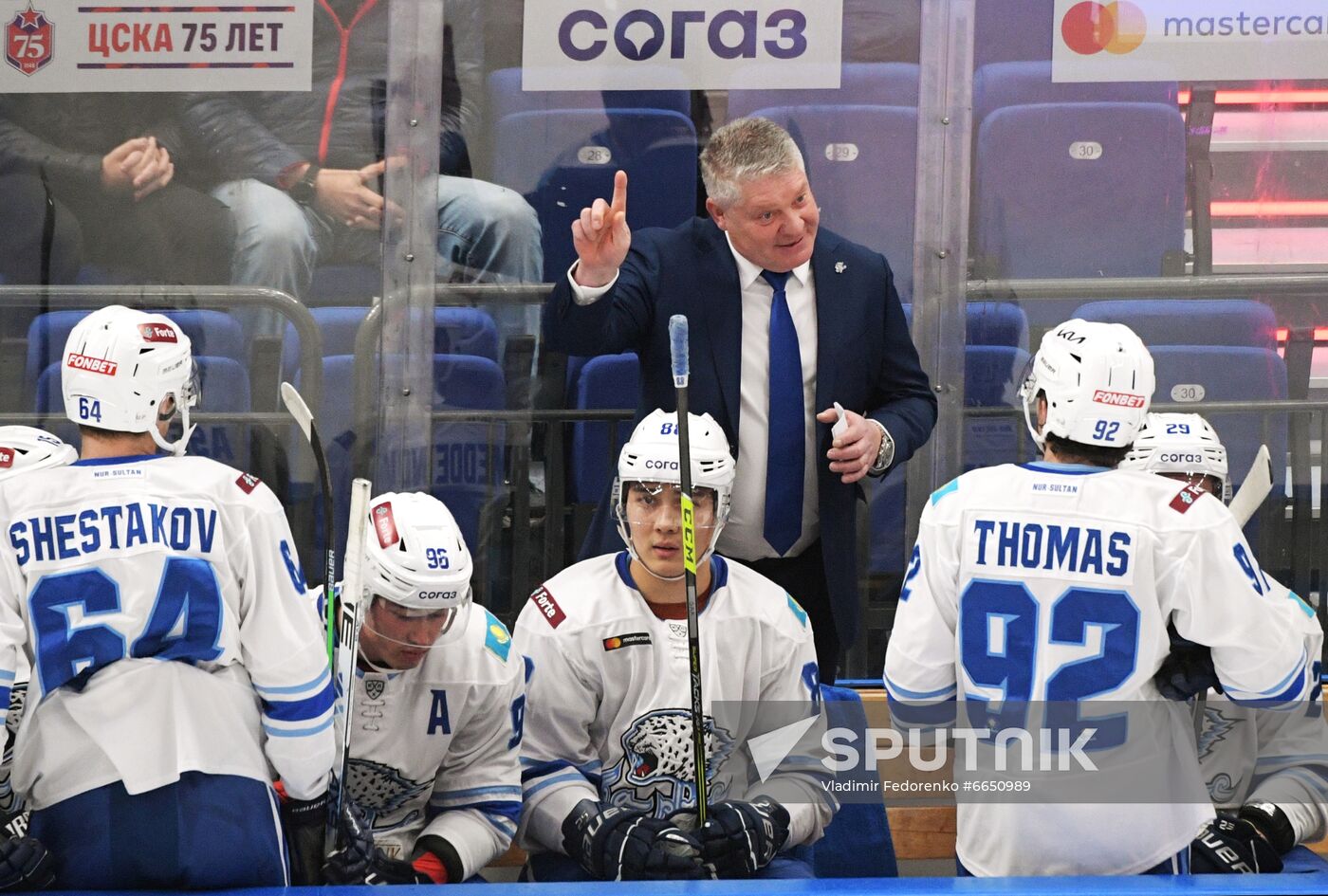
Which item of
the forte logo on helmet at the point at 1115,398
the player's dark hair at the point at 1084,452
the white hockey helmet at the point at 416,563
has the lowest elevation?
the white hockey helmet at the point at 416,563

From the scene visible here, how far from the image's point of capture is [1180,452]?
139 inches

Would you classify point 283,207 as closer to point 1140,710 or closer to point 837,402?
point 837,402

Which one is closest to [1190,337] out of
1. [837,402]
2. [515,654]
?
[837,402]

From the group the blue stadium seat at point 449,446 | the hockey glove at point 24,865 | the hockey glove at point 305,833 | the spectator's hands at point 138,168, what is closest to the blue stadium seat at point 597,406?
the blue stadium seat at point 449,446

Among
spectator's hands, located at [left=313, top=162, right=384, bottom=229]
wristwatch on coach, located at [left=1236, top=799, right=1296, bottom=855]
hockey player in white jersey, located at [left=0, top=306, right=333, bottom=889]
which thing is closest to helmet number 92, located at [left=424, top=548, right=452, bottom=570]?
hockey player in white jersey, located at [left=0, top=306, right=333, bottom=889]

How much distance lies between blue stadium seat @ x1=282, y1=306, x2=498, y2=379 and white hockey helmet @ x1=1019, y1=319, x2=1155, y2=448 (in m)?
1.76

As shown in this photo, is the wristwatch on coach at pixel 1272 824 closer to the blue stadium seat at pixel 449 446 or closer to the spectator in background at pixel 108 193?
the blue stadium seat at pixel 449 446

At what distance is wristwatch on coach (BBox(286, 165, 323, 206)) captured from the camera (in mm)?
4180

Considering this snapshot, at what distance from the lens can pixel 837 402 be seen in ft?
11.7

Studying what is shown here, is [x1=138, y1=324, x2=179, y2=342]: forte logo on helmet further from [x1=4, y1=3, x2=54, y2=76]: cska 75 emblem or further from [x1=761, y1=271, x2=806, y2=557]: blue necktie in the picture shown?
[x1=4, y1=3, x2=54, y2=76]: cska 75 emblem

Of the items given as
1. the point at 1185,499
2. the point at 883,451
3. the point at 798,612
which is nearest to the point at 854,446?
the point at 883,451

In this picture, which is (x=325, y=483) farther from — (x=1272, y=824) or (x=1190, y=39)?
→ (x=1190, y=39)

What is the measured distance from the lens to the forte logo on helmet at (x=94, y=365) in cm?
267

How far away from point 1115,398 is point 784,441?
3.17 feet
